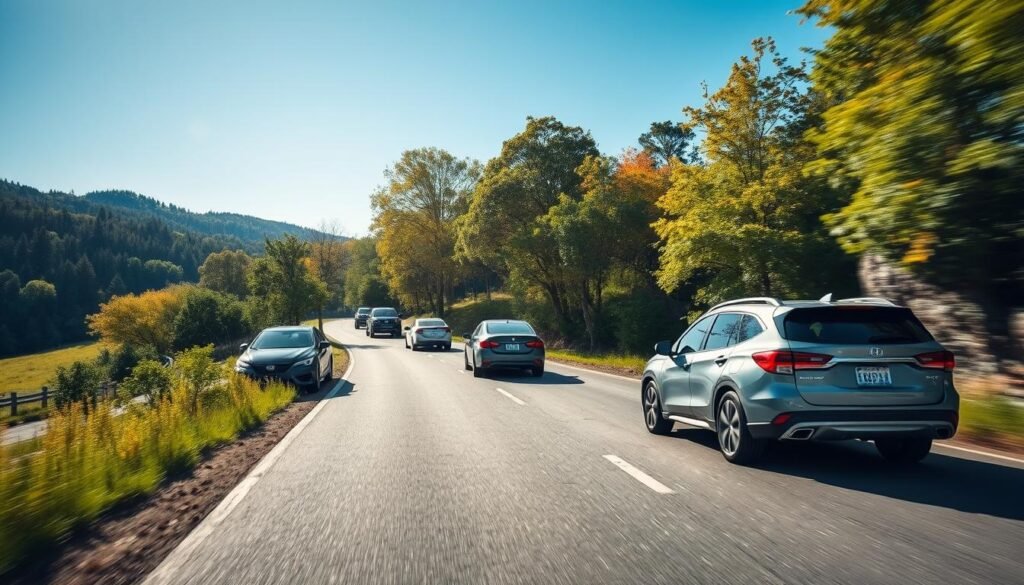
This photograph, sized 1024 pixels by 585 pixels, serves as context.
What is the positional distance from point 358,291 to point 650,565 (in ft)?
301

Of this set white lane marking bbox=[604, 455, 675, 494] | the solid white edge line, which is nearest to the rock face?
white lane marking bbox=[604, 455, 675, 494]

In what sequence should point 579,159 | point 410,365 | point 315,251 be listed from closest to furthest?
point 410,365
point 579,159
point 315,251

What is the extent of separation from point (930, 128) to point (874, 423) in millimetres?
4169

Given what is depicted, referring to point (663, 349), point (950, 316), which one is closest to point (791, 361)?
point (663, 349)

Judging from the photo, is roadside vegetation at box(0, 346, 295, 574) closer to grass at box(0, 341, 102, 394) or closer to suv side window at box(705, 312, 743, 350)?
suv side window at box(705, 312, 743, 350)

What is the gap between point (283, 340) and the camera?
1579 centimetres

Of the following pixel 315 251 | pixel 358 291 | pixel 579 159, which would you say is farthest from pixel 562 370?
pixel 358 291

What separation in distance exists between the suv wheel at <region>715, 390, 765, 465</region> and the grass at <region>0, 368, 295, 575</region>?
556 cm

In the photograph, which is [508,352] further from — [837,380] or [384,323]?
[384,323]

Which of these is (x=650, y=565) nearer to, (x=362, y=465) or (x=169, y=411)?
(x=362, y=465)

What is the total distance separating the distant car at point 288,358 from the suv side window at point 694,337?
934 cm

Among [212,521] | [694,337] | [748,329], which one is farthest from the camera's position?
[694,337]

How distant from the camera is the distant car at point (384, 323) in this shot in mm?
47625

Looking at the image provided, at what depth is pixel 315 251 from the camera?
83188 millimetres
